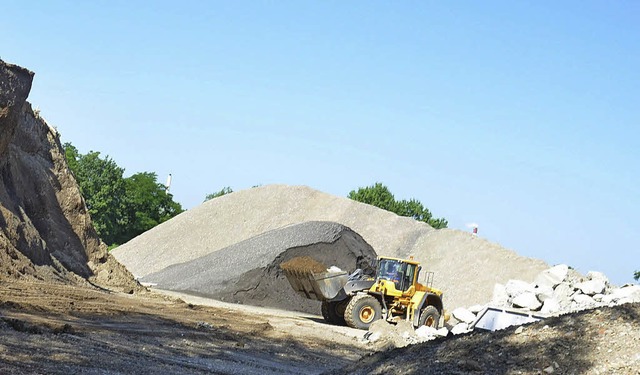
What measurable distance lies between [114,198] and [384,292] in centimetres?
3930

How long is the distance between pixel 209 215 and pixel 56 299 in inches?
1287

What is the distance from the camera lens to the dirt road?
10953 mm

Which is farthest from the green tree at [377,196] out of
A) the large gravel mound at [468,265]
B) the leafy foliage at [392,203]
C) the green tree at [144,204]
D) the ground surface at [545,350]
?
the ground surface at [545,350]

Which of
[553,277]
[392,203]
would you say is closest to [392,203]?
[392,203]

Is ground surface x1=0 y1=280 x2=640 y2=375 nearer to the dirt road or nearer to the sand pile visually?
the dirt road

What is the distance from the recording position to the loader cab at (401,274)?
78.9 ft

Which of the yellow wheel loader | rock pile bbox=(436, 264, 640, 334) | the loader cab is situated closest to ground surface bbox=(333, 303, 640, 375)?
the yellow wheel loader

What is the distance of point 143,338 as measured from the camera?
14461mm

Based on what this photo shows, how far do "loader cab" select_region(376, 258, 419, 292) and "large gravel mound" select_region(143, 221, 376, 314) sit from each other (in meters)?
8.24

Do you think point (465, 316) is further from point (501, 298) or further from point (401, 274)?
point (401, 274)

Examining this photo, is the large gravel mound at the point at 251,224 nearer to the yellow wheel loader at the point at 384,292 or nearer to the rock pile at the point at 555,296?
the rock pile at the point at 555,296

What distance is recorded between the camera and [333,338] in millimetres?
20250

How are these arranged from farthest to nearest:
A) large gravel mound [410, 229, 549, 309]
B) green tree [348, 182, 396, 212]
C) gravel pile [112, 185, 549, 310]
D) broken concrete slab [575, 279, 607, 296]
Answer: green tree [348, 182, 396, 212]
gravel pile [112, 185, 549, 310]
large gravel mound [410, 229, 549, 309]
broken concrete slab [575, 279, 607, 296]

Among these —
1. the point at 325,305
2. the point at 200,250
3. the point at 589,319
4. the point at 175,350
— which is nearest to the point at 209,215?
the point at 200,250
